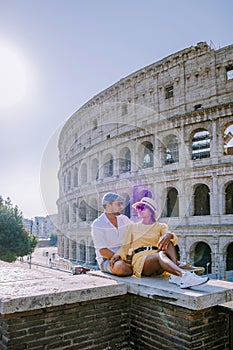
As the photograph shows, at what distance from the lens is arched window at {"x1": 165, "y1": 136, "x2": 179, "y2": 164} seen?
21.8 meters

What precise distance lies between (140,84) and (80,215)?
12.4 metres

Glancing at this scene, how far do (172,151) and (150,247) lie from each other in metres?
19.1

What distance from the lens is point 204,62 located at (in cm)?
2053

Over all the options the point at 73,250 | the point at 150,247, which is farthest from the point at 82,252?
the point at 150,247

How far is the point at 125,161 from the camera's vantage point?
963 inches

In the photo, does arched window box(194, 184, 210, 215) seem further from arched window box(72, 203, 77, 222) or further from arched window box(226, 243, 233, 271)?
arched window box(72, 203, 77, 222)

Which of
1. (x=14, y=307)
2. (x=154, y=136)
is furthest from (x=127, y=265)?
(x=154, y=136)

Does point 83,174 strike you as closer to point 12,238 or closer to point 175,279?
point 12,238

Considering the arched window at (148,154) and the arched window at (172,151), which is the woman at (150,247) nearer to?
the arched window at (172,151)

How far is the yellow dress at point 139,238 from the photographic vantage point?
136 inches

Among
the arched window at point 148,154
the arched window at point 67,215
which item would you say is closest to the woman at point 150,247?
the arched window at point 148,154

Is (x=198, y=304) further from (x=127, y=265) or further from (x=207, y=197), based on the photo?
(x=207, y=197)

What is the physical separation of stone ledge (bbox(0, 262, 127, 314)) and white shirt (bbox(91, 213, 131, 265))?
45 centimetres

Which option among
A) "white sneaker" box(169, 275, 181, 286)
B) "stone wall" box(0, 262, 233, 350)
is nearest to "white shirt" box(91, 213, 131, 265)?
"stone wall" box(0, 262, 233, 350)
